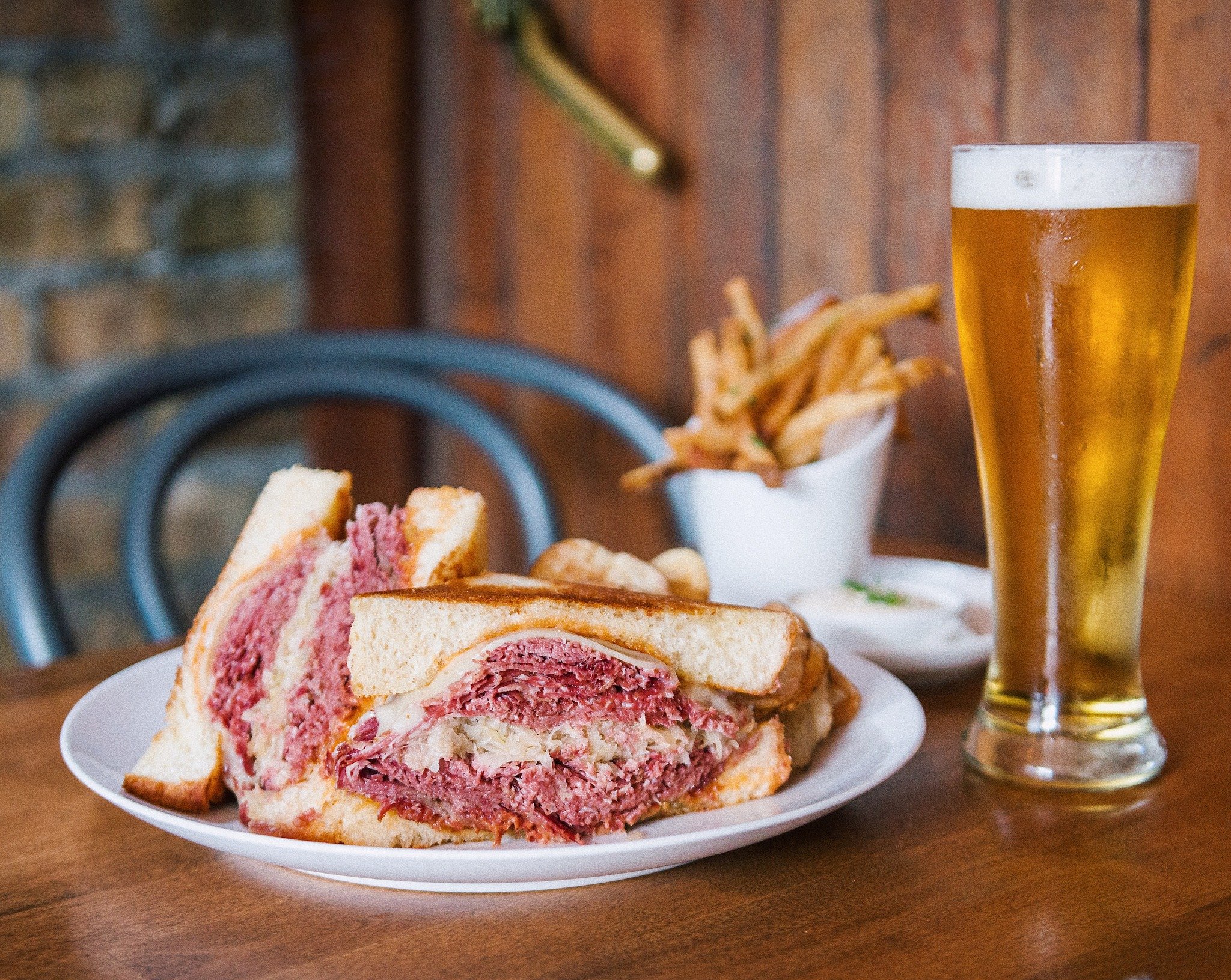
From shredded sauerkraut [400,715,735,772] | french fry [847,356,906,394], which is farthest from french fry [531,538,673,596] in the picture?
french fry [847,356,906,394]

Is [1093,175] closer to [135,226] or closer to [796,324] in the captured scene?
[796,324]

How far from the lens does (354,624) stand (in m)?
0.81

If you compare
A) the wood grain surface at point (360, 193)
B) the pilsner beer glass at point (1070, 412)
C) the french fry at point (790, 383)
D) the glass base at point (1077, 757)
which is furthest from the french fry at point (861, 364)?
the wood grain surface at point (360, 193)

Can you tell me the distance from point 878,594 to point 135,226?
6.52 ft

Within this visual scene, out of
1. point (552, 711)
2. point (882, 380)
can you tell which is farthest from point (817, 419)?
point (552, 711)

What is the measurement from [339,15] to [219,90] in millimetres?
315

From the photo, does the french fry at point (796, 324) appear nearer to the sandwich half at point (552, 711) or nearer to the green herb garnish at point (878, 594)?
the green herb garnish at point (878, 594)

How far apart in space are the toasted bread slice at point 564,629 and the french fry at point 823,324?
467 millimetres

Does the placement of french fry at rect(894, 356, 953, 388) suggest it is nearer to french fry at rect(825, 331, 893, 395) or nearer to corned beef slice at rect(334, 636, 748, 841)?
french fry at rect(825, 331, 893, 395)

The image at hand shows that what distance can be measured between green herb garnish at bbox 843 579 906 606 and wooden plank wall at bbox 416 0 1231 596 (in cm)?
58

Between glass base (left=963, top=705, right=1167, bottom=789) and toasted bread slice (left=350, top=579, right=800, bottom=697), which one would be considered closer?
toasted bread slice (left=350, top=579, right=800, bottom=697)

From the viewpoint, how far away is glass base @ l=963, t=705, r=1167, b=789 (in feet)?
3.12

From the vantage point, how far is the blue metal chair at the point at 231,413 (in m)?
1.55

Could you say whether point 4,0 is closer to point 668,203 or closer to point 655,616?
point 668,203
